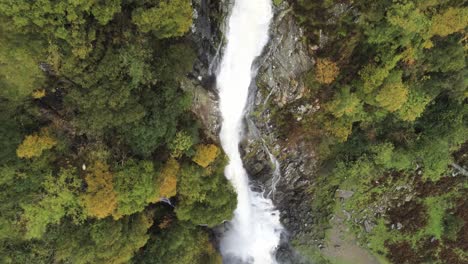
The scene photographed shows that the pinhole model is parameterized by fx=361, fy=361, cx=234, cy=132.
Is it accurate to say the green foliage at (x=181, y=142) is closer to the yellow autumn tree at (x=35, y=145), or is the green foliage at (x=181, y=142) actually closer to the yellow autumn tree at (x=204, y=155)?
the yellow autumn tree at (x=204, y=155)

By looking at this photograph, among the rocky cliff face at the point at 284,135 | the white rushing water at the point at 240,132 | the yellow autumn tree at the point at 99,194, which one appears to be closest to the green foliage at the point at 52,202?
the yellow autumn tree at the point at 99,194

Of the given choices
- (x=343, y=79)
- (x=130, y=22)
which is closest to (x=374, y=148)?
(x=343, y=79)

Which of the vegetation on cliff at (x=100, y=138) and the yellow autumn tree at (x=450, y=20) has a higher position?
the yellow autumn tree at (x=450, y=20)

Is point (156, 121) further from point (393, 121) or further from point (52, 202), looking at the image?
point (393, 121)

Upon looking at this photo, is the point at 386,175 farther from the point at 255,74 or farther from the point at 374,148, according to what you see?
the point at 255,74

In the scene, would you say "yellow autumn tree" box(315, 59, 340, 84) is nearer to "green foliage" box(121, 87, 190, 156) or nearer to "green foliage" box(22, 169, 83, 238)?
"green foliage" box(121, 87, 190, 156)

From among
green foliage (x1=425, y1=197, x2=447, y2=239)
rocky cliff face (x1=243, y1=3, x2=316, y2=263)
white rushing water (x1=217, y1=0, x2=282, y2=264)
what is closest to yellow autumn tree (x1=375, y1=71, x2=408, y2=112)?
rocky cliff face (x1=243, y1=3, x2=316, y2=263)
